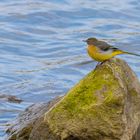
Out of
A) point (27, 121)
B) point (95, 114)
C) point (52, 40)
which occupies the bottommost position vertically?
point (52, 40)

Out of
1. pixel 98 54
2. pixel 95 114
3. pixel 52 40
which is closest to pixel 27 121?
pixel 98 54

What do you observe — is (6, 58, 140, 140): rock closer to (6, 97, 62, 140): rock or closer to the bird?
the bird

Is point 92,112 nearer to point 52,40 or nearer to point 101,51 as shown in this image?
point 101,51

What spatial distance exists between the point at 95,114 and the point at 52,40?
29.0 feet

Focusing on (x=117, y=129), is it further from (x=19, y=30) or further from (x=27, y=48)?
(x=19, y=30)

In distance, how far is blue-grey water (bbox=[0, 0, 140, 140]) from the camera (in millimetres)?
13102

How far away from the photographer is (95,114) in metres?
7.59

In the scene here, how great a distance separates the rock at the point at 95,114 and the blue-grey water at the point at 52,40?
2760 millimetres

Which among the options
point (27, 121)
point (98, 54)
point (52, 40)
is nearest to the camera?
point (98, 54)

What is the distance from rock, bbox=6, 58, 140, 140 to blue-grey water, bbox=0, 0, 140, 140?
276 cm

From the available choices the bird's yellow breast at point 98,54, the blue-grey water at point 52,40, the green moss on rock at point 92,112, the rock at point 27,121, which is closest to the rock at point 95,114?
the green moss on rock at point 92,112

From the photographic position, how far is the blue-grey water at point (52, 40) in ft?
43.0

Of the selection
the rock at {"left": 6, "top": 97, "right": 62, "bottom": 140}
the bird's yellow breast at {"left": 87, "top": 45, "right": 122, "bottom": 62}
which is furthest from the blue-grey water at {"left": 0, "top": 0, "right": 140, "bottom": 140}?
the bird's yellow breast at {"left": 87, "top": 45, "right": 122, "bottom": 62}

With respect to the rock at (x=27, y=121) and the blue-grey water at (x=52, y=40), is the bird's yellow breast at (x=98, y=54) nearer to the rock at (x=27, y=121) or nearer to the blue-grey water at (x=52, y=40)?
Result: the rock at (x=27, y=121)
